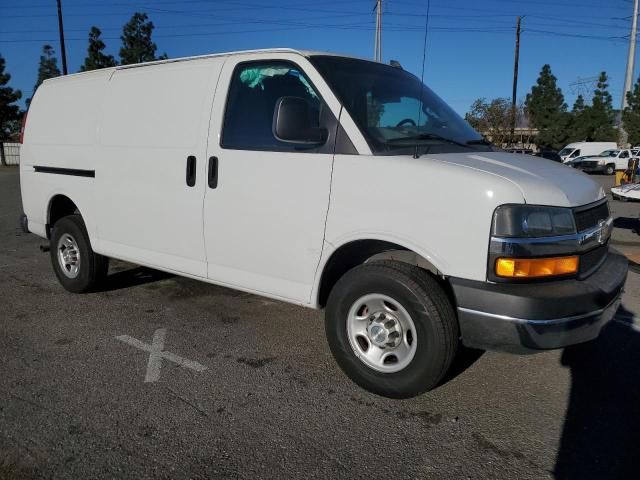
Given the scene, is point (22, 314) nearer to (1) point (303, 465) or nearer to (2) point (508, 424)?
(1) point (303, 465)

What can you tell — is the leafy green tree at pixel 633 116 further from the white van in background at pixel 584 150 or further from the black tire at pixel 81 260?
the black tire at pixel 81 260

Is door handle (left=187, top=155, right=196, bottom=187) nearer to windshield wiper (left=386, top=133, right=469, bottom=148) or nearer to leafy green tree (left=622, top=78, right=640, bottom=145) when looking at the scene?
windshield wiper (left=386, top=133, right=469, bottom=148)

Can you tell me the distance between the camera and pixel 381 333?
10.7ft

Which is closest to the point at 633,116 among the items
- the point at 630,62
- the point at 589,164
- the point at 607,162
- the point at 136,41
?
the point at 630,62

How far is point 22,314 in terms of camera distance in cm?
486

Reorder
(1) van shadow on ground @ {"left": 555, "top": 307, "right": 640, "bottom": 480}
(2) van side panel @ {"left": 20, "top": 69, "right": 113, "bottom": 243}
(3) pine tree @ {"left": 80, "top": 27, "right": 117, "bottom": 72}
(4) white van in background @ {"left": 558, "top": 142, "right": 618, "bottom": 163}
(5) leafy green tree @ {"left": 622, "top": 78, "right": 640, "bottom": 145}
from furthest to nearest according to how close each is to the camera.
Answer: (5) leafy green tree @ {"left": 622, "top": 78, "right": 640, "bottom": 145} < (4) white van in background @ {"left": 558, "top": 142, "right": 618, "bottom": 163} < (3) pine tree @ {"left": 80, "top": 27, "right": 117, "bottom": 72} < (2) van side panel @ {"left": 20, "top": 69, "right": 113, "bottom": 243} < (1) van shadow on ground @ {"left": 555, "top": 307, "right": 640, "bottom": 480}

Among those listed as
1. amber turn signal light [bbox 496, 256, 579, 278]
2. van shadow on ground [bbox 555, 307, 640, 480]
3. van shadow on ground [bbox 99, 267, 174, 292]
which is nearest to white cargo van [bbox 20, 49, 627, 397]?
amber turn signal light [bbox 496, 256, 579, 278]

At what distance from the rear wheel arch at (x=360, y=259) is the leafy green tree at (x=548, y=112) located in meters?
53.8

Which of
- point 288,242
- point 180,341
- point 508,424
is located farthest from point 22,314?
point 508,424

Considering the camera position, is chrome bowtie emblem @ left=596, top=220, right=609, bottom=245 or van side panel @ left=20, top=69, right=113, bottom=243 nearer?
chrome bowtie emblem @ left=596, top=220, right=609, bottom=245

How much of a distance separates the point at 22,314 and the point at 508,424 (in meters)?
4.22

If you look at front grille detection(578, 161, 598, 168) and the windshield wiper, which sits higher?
the windshield wiper

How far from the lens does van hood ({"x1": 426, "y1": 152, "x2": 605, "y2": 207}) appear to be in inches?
113

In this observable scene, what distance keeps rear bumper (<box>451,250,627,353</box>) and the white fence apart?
41276 mm
